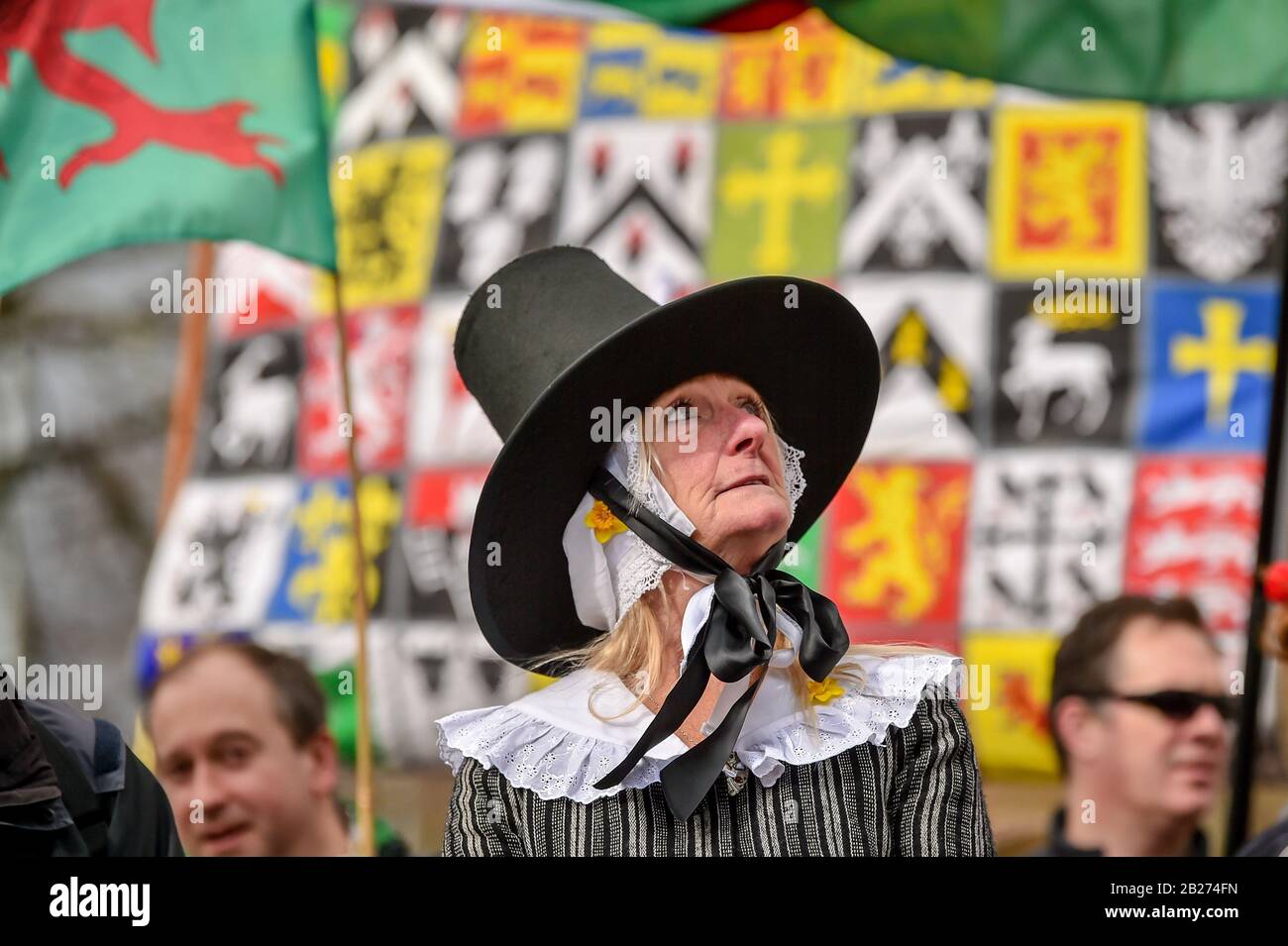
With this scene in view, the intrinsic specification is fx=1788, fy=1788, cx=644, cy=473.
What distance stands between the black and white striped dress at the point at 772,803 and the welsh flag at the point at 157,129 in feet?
5.38

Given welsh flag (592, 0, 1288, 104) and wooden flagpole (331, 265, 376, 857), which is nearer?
wooden flagpole (331, 265, 376, 857)

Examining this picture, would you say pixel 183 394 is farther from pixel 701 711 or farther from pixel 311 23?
pixel 701 711

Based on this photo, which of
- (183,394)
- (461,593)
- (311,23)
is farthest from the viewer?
(183,394)

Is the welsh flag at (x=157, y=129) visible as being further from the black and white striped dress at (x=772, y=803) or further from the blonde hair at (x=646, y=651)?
the black and white striped dress at (x=772, y=803)

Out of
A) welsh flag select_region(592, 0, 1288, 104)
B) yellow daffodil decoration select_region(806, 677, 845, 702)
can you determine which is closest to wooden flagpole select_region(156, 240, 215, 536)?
welsh flag select_region(592, 0, 1288, 104)

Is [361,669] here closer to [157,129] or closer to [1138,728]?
[157,129]

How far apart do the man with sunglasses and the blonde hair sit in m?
1.09

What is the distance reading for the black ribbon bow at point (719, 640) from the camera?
2.41 meters

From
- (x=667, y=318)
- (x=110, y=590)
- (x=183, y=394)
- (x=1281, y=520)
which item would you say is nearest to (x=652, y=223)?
(x=183, y=394)

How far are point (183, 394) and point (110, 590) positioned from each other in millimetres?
3078

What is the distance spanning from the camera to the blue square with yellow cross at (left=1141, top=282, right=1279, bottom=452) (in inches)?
169

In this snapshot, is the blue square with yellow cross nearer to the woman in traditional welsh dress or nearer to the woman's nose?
the woman in traditional welsh dress

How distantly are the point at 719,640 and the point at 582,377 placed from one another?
0.42 meters

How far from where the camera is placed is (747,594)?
2.45 m
